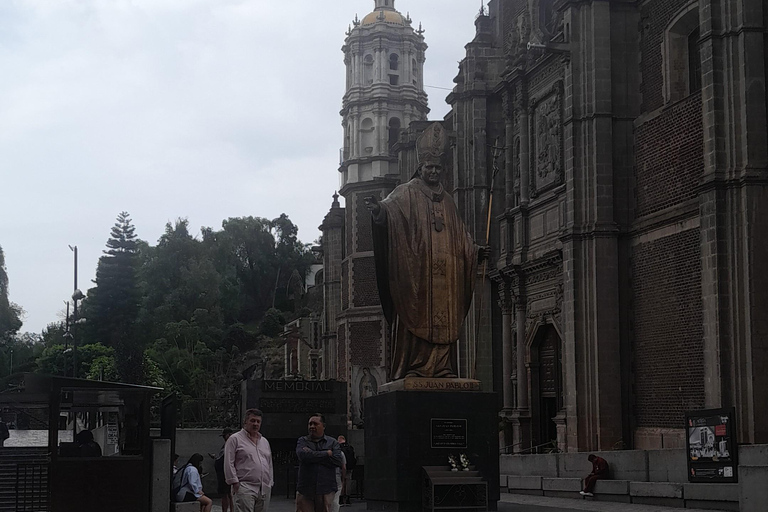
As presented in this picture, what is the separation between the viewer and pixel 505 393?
3525 cm

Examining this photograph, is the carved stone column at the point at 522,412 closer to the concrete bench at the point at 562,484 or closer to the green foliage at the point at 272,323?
the concrete bench at the point at 562,484

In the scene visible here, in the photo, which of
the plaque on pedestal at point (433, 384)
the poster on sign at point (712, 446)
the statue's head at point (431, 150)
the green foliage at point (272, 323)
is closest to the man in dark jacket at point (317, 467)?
the plaque on pedestal at point (433, 384)

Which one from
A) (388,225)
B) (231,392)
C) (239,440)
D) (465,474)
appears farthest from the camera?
(231,392)

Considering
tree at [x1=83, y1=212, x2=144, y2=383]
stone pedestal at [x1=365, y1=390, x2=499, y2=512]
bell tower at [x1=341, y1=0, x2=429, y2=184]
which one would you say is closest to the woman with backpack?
stone pedestal at [x1=365, y1=390, x2=499, y2=512]

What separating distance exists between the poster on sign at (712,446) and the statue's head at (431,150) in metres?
5.62

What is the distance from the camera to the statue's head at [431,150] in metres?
15.7

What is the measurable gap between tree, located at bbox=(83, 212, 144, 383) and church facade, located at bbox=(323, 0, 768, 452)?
45.9 m

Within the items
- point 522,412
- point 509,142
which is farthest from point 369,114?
point 522,412

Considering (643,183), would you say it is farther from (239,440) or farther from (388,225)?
(239,440)

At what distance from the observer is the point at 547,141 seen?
3281 centimetres

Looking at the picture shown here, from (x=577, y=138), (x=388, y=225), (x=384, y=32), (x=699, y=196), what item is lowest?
(x=388, y=225)

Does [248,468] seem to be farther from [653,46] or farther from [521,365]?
[521,365]

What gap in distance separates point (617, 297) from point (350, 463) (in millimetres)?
10493

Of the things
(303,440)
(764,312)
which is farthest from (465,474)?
(764,312)
